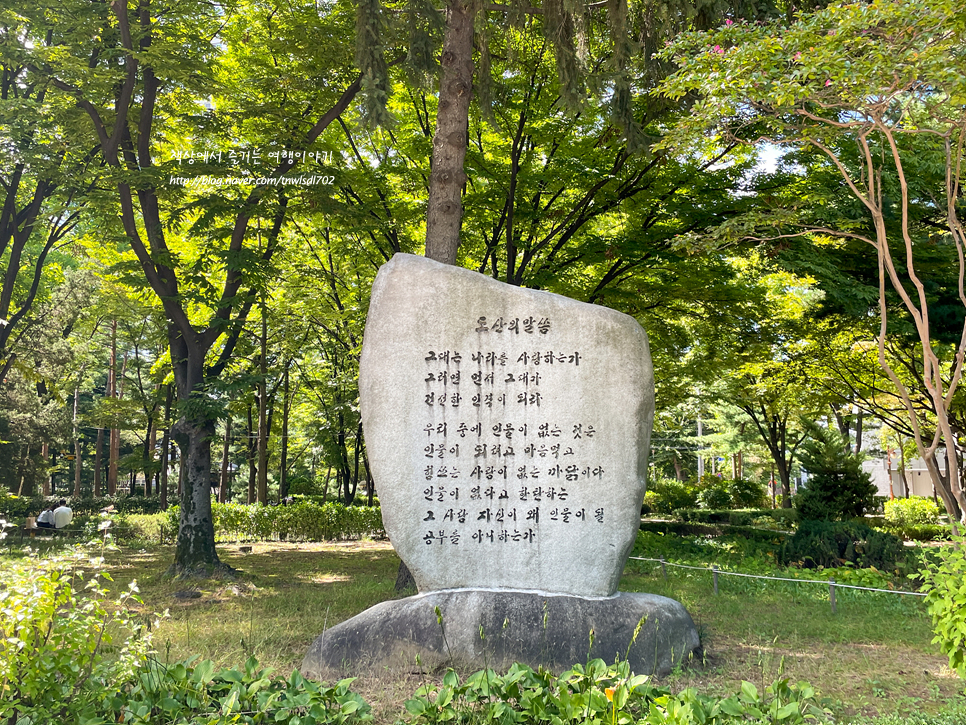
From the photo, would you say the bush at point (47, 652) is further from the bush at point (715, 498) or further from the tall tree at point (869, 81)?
the bush at point (715, 498)

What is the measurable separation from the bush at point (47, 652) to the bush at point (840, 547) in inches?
422

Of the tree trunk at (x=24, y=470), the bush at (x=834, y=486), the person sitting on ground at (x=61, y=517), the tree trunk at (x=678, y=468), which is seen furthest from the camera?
the tree trunk at (x=678, y=468)

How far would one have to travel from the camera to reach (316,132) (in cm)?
1092

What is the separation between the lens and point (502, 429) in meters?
6.32

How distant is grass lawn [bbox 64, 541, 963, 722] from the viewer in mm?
5172

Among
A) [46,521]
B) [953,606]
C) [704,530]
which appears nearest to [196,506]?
[46,521]

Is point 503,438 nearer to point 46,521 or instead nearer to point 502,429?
point 502,429

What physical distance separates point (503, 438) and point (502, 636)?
1.71 meters

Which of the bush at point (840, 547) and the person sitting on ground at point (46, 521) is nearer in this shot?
the bush at point (840, 547)

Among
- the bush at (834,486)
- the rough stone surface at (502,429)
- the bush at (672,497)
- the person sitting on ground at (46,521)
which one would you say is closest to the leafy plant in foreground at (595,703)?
the rough stone surface at (502,429)

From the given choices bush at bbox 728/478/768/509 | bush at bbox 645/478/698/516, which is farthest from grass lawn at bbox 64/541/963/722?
bush at bbox 728/478/768/509

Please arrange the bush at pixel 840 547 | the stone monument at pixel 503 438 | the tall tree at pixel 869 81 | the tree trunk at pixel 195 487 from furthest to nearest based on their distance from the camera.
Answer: the bush at pixel 840 547 → the tree trunk at pixel 195 487 → the stone monument at pixel 503 438 → the tall tree at pixel 869 81

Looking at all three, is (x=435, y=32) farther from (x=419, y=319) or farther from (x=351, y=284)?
(x=351, y=284)

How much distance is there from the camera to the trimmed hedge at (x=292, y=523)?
693 inches
